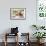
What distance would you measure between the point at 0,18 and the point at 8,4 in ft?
2.57

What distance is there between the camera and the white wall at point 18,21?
7854 millimetres

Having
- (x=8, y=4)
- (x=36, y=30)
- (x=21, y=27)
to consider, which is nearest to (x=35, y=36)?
(x=36, y=30)

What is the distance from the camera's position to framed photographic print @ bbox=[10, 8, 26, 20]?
7.87 m

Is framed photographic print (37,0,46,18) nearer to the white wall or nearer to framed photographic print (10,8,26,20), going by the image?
the white wall

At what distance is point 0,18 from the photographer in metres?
7.89

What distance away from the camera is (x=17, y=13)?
7.89 meters

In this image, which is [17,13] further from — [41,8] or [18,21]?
[41,8]

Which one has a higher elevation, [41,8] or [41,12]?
[41,8]

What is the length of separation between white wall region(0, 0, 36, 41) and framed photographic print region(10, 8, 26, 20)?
146 mm

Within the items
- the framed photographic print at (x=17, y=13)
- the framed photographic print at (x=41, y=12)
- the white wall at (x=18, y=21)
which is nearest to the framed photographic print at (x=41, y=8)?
the framed photographic print at (x=41, y=12)

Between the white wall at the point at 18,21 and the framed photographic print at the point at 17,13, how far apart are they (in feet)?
0.48

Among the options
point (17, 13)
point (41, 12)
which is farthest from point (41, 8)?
point (17, 13)

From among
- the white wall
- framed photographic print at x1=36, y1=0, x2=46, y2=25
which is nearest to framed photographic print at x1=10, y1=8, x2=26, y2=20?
the white wall

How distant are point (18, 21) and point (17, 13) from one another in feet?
1.30
